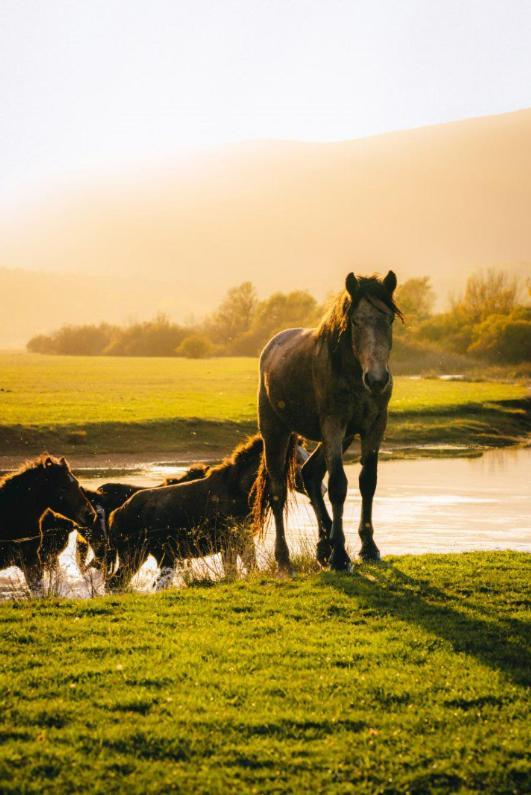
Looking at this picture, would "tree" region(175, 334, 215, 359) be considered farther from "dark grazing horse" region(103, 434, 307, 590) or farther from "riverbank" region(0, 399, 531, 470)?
"dark grazing horse" region(103, 434, 307, 590)

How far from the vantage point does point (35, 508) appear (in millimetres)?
12422

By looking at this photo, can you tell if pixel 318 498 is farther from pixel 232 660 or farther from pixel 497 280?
pixel 497 280

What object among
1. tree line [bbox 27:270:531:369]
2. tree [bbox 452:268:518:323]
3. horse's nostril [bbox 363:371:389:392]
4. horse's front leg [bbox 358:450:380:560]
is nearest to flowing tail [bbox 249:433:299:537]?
horse's front leg [bbox 358:450:380:560]

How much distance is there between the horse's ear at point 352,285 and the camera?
9.50 meters

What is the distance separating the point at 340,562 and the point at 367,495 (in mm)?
897

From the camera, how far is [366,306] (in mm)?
9648

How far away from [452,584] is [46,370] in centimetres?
5866

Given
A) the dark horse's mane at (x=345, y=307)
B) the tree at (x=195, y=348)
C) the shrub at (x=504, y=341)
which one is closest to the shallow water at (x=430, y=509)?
the dark horse's mane at (x=345, y=307)

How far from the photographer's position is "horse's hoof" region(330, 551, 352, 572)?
34.3 feet

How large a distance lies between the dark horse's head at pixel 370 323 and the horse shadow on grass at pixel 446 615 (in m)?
1.93

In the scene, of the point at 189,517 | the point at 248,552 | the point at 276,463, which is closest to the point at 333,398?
the point at 276,463

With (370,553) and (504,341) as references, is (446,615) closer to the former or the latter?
(370,553)

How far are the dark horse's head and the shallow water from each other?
3334mm

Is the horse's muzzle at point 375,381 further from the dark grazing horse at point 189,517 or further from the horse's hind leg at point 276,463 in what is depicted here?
the dark grazing horse at point 189,517
